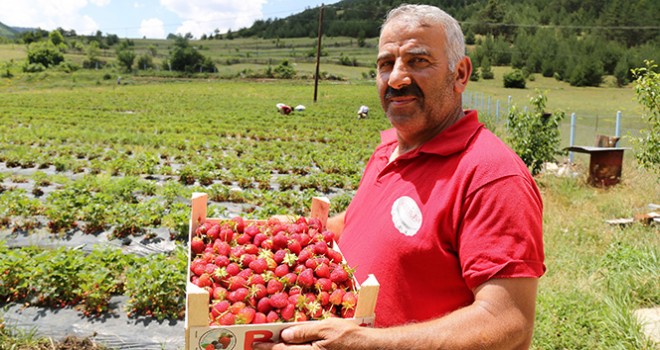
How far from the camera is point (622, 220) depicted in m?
6.79

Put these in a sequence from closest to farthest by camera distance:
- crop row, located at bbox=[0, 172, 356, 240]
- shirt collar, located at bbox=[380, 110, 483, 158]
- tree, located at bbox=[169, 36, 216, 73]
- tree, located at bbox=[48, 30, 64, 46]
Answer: shirt collar, located at bbox=[380, 110, 483, 158] → crop row, located at bbox=[0, 172, 356, 240] → tree, located at bbox=[169, 36, 216, 73] → tree, located at bbox=[48, 30, 64, 46]

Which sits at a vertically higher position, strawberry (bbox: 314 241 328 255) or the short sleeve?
the short sleeve

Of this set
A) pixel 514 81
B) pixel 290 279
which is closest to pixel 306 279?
pixel 290 279

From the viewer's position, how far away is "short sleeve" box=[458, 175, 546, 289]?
164 centimetres

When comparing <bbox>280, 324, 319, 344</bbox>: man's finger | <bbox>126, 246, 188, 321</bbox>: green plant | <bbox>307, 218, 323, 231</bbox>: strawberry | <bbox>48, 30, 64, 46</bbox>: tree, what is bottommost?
<bbox>126, 246, 188, 321</bbox>: green plant

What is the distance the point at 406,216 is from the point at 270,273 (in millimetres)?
576

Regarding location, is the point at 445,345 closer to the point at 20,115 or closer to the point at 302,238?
the point at 302,238

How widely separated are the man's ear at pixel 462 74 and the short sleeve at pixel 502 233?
634 millimetres

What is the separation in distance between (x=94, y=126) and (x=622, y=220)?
54.1 ft

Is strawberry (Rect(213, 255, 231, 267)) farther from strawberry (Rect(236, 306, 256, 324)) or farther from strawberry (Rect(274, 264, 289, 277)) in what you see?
strawberry (Rect(236, 306, 256, 324))

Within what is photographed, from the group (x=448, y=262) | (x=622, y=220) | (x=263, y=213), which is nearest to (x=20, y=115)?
(x=263, y=213)

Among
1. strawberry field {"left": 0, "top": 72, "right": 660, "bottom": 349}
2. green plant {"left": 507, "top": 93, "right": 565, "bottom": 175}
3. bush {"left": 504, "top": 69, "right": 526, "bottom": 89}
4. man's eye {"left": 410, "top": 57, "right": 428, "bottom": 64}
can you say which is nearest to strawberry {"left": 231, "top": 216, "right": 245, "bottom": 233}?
man's eye {"left": 410, "top": 57, "right": 428, "bottom": 64}

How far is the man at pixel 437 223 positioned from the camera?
1.66m

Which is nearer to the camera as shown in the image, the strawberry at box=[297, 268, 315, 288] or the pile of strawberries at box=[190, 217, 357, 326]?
the pile of strawberries at box=[190, 217, 357, 326]
